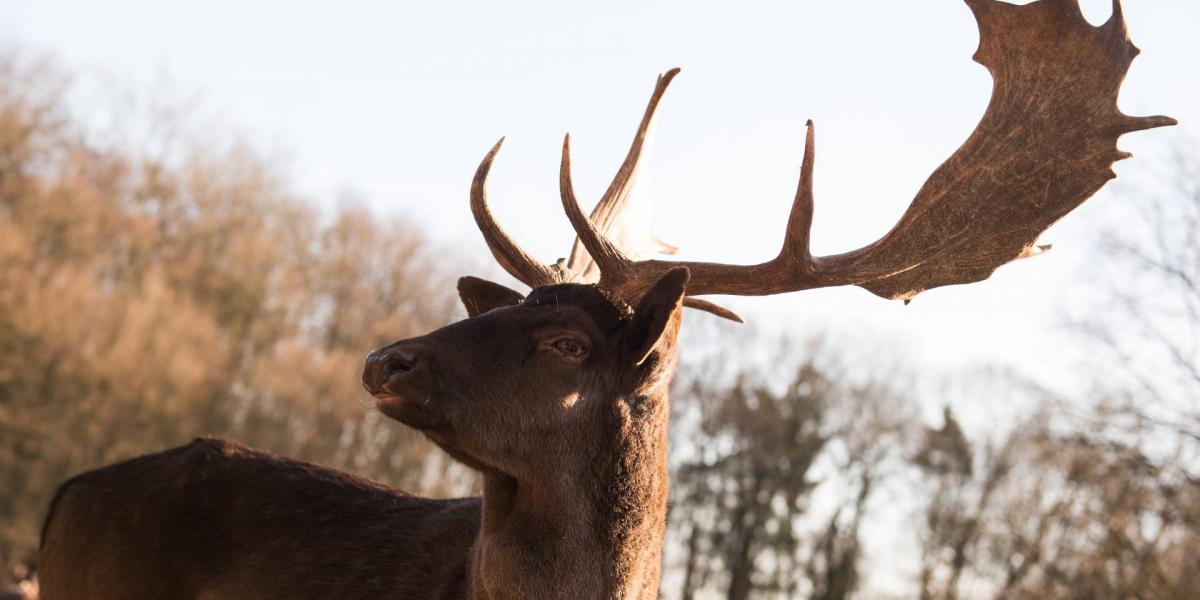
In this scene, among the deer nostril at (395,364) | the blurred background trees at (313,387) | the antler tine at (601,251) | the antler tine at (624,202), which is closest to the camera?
the deer nostril at (395,364)

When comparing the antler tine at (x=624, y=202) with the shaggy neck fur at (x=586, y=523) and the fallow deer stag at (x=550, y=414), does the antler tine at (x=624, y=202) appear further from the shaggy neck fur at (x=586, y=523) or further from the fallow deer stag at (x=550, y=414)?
the shaggy neck fur at (x=586, y=523)

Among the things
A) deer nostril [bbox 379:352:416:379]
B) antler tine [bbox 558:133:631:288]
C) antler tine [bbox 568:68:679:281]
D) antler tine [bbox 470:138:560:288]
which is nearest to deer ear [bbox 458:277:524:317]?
antler tine [bbox 470:138:560:288]

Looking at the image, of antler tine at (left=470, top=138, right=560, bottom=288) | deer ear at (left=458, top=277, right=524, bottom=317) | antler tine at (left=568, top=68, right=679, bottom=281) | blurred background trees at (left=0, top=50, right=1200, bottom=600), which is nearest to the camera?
antler tine at (left=470, top=138, right=560, bottom=288)

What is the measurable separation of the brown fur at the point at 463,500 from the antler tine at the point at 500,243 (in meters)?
0.17

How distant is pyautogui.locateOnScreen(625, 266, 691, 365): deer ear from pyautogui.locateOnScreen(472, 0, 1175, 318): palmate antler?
641 mm

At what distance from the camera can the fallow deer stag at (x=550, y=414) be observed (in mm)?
5051

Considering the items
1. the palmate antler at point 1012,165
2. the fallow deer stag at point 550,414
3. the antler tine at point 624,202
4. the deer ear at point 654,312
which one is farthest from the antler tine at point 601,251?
the antler tine at point 624,202

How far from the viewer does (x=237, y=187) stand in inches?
1674

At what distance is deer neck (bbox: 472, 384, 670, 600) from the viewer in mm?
4973

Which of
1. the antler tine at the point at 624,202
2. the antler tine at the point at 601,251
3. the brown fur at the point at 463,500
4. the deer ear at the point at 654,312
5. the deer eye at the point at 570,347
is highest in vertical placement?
Result: the antler tine at the point at 624,202

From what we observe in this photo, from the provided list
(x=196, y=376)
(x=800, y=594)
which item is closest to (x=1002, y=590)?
(x=800, y=594)

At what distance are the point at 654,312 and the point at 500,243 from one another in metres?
1.13

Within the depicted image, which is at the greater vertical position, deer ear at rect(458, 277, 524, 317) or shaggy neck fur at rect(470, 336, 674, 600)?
deer ear at rect(458, 277, 524, 317)

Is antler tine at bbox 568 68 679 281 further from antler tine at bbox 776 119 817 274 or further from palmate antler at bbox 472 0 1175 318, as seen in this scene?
antler tine at bbox 776 119 817 274
